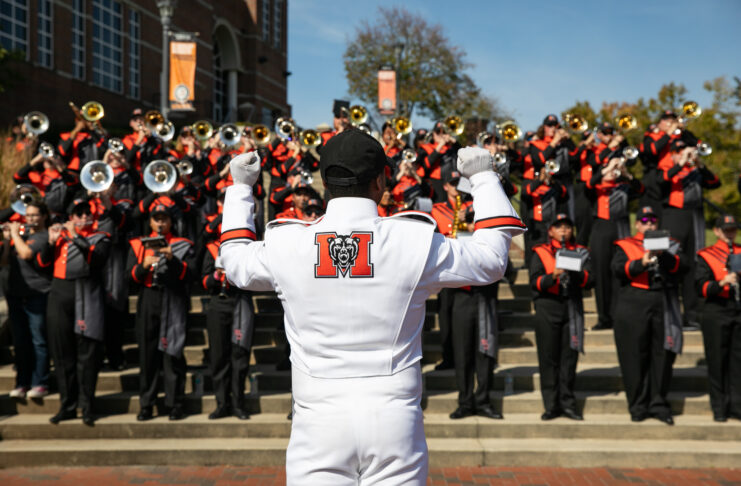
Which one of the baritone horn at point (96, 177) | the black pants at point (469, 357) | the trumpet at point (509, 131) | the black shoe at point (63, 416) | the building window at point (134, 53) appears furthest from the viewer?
the building window at point (134, 53)

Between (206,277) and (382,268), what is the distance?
6.04 metres

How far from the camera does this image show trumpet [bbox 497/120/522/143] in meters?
11.8

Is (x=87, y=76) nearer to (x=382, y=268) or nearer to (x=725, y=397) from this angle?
(x=725, y=397)

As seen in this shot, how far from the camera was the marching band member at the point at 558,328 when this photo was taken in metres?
7.62

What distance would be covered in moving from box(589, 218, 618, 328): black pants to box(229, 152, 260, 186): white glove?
7.89 metres

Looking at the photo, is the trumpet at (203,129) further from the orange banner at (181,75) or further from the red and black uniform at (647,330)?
the red and black uniform at (647,330)

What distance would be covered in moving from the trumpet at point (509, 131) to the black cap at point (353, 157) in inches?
381

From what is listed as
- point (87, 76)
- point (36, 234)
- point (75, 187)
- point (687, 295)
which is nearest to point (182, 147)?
point (75, 187)

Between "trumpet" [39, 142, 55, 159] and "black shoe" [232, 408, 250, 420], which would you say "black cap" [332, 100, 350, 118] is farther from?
"black shoe" [232, 408, 250, 420]

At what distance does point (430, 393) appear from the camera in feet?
26.6

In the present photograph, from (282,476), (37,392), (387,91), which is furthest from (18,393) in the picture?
(387,91)

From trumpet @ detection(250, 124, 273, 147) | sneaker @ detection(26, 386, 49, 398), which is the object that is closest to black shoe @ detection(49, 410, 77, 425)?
sneaker @ detection(26, 386, 49, 398)

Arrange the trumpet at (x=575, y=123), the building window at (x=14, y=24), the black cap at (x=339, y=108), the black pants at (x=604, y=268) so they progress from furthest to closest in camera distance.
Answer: the building window at (x=14, y=24)
the trumpet at (x=575, y=123)
the black cap at (x=339, y=108)
the black pants at (x=604, y=268)

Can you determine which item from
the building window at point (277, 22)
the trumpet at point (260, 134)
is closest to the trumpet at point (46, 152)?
the trumpet at point (260, 134)
